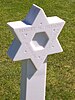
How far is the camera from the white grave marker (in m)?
2.95

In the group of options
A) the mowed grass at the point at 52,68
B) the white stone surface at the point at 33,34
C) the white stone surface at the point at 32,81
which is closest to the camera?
the white stone surface at the point at 33,34

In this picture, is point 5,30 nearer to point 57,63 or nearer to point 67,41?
point 67,41

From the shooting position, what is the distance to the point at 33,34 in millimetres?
2965

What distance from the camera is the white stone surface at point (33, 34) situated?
9.62 ft

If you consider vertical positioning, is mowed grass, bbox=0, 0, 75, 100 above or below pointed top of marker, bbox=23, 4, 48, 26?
below

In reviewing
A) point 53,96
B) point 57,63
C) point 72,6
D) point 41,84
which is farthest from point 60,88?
point 72,6

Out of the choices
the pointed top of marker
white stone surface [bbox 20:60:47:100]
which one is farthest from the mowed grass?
the pointed top of marker

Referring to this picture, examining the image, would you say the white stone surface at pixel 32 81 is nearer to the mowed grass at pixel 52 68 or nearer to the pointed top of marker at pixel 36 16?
the pointed top of marker at pixel 36 16

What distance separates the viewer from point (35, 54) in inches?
122

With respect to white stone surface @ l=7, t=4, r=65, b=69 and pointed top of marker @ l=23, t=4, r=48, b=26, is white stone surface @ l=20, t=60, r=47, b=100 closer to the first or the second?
white stone surface @ l=7, t=4, r=65, b=69

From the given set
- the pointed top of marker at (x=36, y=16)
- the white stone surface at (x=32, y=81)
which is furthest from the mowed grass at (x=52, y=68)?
the pointed top of marker at (x=36, y=16)

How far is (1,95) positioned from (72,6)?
5725 millimetres

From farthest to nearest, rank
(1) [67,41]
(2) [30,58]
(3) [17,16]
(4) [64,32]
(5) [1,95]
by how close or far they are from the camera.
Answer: (3) [17,16] → (4) [64,32] → (1) [67,41] → (5) [1,95] → (2) [30,58]

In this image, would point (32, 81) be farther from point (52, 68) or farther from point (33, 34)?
point (52, 68)
